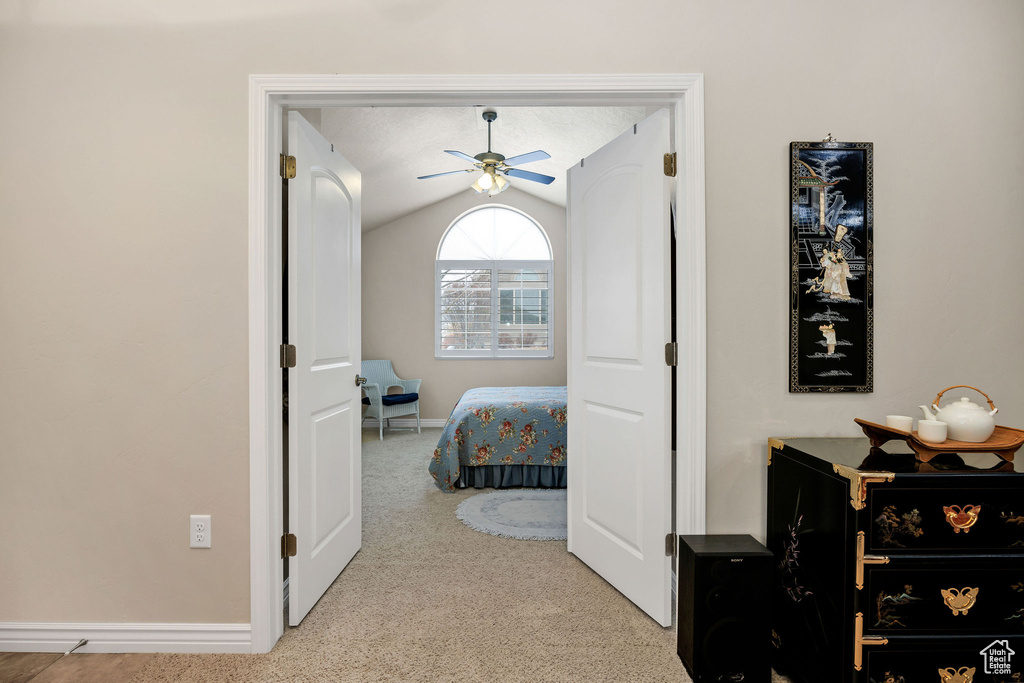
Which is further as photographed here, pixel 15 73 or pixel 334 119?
pixel 334 119

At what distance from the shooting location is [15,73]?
191 cm

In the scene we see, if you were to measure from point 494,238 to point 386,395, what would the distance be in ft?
7.81

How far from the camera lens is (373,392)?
5.99 meters

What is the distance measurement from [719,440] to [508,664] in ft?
3.56

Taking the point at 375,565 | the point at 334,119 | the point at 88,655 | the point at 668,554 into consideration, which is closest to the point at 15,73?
the point at 334,119

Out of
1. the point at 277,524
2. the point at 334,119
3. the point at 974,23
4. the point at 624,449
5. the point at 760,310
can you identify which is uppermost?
the point at 334,119

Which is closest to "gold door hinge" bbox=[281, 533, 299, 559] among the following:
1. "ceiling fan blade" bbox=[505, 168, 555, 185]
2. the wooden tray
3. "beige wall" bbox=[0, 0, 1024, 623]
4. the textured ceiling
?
"beige wall" bbox=[0, 0, 1024, 623]

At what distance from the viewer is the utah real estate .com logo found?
1.48m

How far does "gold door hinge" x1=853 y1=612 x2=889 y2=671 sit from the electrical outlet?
2.10m

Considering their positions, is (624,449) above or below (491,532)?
above

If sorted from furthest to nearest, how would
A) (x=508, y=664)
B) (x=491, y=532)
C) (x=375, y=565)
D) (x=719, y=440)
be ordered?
1. (x=491, y=532)
2. (x=375, y=565)
3. (x=719, y=440)
4. (x=508, y=664)

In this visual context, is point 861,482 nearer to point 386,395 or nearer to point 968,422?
point 968,422

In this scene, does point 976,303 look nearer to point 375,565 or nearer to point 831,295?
point 831,295

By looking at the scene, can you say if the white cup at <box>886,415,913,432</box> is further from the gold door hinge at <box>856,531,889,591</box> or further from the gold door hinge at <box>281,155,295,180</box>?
the gold door hinge at <box>281,155,295,180</box>
